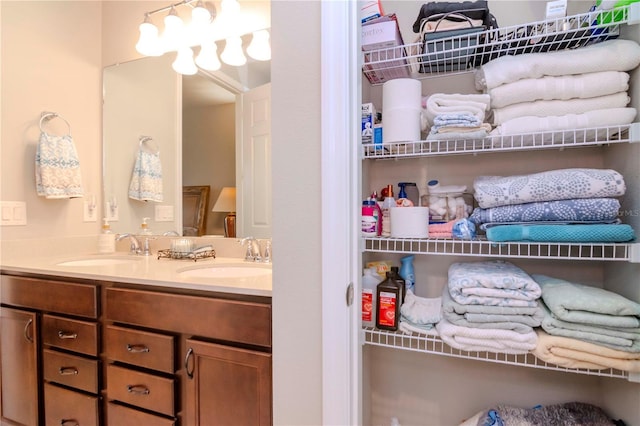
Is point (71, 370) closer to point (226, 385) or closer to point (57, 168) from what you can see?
point (226, 385)

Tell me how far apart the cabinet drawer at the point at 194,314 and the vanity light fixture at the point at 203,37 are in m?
1.20

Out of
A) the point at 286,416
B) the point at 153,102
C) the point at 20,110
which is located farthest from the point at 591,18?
the point at 20,110

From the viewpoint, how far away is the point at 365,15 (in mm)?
1046

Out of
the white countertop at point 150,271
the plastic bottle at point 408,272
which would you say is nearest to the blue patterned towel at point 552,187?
the plastic bottle at point 408,272

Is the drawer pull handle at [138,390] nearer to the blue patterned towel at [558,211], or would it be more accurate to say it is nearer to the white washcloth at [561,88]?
the blue patterned towel at [558,211]

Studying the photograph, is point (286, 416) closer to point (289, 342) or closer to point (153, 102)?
point (289, 342)

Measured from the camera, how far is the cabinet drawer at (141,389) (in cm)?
113

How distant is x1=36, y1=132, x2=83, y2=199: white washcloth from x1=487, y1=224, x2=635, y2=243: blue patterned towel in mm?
2051

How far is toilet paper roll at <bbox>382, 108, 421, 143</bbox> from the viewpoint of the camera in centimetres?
102

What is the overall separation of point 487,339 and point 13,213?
2.18 meters

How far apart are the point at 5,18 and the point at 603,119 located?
2.54m

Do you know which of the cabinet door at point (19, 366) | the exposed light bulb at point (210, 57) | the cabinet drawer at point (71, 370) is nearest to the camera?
the cabinet drawer at point (71, 370)

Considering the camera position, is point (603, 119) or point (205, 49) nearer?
point (603, 119)

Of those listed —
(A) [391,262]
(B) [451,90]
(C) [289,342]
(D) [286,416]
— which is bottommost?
(D) [286,416]
